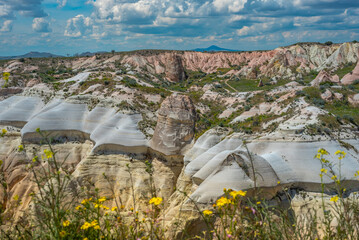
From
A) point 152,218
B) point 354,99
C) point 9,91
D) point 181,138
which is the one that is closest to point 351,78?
point 354,99

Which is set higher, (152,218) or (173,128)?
(152,218)

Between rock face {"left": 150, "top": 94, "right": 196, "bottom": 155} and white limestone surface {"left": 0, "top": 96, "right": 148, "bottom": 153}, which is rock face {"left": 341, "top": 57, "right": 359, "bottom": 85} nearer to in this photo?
rock face {"left": 150, "top": 94, "right": 196, "bottom": 155}

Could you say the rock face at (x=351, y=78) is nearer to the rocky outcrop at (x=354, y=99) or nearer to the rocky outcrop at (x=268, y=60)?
the rocky outcrop at (x=354, y=99)

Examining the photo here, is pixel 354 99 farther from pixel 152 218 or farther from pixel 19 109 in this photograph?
pixel 19 109

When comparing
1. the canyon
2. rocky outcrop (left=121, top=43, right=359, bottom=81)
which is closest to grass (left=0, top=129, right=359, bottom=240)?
the canyon

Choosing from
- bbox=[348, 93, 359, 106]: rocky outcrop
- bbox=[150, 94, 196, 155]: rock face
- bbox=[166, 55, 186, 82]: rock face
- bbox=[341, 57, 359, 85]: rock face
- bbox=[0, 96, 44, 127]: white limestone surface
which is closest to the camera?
bbox=[150, 94, 196, 155]: rock face

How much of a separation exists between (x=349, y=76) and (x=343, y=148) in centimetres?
2439

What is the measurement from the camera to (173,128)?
19.4 metres

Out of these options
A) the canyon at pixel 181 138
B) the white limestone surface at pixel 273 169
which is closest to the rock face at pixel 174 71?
the canyon at pixel 181 138

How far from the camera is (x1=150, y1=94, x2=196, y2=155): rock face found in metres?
19.3

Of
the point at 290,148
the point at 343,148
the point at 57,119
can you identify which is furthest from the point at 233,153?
the point at 57,119

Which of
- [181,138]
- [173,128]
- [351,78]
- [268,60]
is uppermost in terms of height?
[268,60]

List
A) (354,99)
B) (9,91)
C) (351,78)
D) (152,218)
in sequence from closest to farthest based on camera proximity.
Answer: (152,218)
(354,99)
(351,78)
(9,91)

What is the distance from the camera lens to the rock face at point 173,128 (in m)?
19.3
